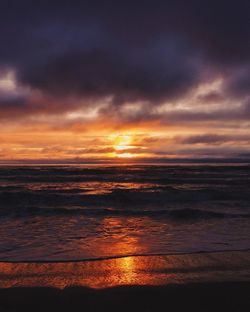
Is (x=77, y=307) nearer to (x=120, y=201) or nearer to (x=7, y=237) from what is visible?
(x=7, y=237)

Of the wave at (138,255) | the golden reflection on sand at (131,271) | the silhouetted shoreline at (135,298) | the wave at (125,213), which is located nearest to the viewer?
the silhouetted shoreline at (135,298)

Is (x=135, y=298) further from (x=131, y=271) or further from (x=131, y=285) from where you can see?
(x=131, y=271)

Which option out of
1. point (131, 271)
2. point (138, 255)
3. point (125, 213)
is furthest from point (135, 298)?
point (125, 213)

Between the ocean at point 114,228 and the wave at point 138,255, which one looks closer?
the wave at point 138,255

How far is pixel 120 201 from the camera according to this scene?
1809cm

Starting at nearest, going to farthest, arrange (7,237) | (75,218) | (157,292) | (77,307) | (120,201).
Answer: (77,307), (157,292), (7,237), (75,218), (120,201)

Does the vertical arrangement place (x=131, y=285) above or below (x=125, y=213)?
above

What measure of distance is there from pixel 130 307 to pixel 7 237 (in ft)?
18.0

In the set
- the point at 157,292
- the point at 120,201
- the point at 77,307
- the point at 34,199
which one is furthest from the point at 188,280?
the point at 34,199

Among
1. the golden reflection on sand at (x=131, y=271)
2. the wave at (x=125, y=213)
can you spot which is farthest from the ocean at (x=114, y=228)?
the golden reflection on sand at (x=131, y=271)

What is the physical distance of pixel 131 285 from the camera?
18.0ft

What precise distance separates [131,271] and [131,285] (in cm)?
87

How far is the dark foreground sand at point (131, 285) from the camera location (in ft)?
15.9

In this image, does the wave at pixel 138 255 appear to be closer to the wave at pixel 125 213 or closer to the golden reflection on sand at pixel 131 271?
the golden reflection on sand at pixel 131 271
